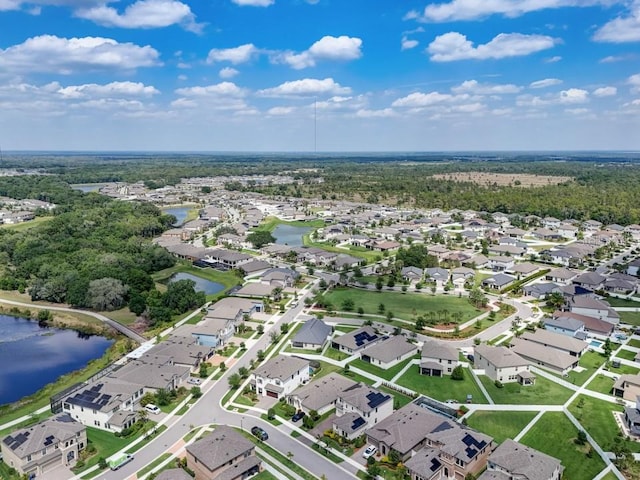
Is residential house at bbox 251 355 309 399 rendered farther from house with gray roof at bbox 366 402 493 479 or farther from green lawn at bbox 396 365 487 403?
house with gray roof at bbox 366 402 493 479

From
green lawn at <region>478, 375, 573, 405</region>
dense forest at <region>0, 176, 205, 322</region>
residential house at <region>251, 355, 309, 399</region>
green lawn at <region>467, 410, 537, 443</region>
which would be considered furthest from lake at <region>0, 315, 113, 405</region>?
green lawn at <region>478, 375, 573, 405</region>

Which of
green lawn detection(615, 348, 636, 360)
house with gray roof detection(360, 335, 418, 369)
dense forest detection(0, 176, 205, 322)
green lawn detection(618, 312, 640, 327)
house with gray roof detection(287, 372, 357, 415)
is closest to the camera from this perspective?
house with gray roof detection(287, 372, 357, 415)

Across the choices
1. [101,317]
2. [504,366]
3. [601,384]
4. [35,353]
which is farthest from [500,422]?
[101,317]

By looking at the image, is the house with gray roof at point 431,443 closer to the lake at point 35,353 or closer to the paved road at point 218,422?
the paved road at point 218,422

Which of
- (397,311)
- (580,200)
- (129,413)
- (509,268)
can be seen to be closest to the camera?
(129,413)

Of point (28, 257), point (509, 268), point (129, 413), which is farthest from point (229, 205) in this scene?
point (129, 413)

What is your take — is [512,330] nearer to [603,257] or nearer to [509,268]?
[509,268]
